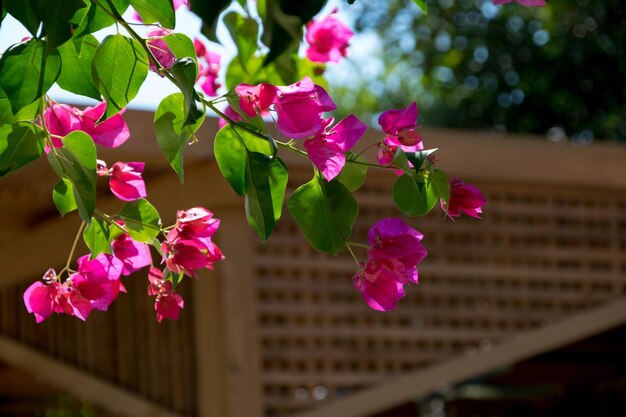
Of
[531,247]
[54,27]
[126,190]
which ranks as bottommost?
[531,247]

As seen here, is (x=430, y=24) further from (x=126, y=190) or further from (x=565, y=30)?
(x=126, y=190)

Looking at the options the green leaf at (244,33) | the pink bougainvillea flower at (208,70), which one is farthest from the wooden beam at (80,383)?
the green leaf at (244,33)

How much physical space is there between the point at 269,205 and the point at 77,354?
18.4 ft

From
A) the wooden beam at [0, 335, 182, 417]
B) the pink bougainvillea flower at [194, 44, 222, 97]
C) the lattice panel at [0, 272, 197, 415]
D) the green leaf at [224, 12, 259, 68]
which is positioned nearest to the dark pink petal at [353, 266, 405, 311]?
the green leaf at [224, 12, 259, 68]

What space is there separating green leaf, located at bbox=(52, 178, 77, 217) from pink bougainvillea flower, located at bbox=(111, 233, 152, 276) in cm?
9

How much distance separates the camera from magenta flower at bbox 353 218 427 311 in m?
1.29

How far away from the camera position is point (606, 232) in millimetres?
6539

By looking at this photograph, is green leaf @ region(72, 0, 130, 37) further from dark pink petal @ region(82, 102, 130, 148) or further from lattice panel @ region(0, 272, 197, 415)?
lattice panel @ region(0, 272, 197, 415)

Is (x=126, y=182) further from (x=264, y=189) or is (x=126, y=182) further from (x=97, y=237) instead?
(x=264, y=189)

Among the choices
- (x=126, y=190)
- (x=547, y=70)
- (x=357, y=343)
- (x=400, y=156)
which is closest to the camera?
(x=400, y=156)

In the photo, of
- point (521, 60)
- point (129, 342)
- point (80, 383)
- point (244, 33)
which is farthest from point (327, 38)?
A: point (521, 60)

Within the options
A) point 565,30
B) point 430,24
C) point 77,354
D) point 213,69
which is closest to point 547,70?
point 565,30

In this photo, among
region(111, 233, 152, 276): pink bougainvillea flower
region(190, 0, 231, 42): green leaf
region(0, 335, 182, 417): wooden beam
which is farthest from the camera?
region(0, 335, 182, 417): wooden beam

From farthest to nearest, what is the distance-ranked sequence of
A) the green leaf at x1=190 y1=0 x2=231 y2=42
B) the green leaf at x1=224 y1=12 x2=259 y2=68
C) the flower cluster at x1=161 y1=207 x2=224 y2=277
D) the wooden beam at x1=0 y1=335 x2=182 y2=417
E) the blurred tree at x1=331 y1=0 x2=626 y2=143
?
the blurred tree at x1=331 y1=0 x2=626 y2=143
the wooden beam at x1=0 y1=335 x2=182 y2=417
the green leaf at x1=224 y1=12 x2=259 y2=68
the flower cluster at x1=161 y1=207 x2=224 y2=277
the green leaf at x1=190 y1=0 x2=231 y2=42
